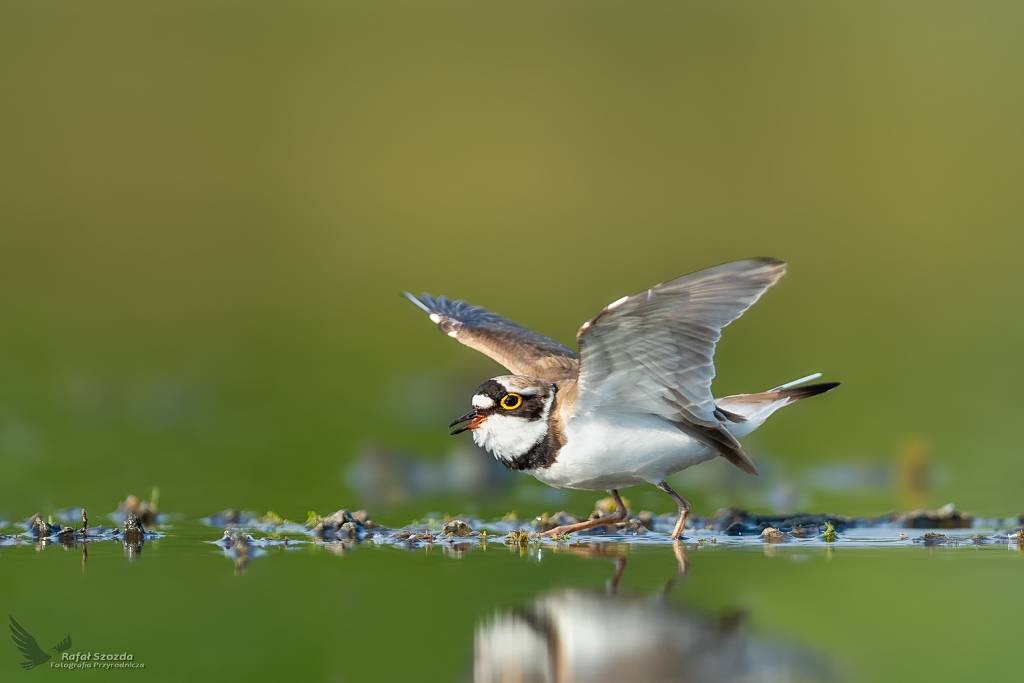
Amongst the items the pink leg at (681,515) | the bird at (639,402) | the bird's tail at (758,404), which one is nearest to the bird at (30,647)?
the bird at (639,402)

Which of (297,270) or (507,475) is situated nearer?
(507,475)

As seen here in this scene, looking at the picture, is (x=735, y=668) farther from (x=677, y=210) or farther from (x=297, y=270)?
(x=677, y=210)

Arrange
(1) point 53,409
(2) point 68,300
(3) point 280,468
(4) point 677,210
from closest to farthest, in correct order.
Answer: (3) point 280,468 < (1) point 53,409 < (2) point 68,300 < (4) point 677,210

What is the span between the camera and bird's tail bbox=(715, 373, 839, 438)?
1012 cm

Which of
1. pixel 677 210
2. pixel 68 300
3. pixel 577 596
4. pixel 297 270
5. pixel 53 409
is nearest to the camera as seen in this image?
pixel 577 596

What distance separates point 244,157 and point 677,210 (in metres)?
10.5

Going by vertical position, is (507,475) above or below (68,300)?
below

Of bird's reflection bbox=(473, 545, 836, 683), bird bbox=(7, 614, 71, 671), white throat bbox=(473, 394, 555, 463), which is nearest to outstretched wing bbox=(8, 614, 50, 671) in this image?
bird bbox=(7, 614, 71, 671)

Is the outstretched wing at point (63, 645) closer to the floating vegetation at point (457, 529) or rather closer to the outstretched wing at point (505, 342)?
the floating vegetation at point (457, 529)

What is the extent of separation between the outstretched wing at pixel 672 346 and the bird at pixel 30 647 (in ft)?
12.5

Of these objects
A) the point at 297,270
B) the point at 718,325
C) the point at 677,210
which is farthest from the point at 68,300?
the point at 718,325

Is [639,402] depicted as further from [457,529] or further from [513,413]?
[457,529]

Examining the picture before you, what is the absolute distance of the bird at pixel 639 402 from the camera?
8.38 m

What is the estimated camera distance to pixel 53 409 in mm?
15477
